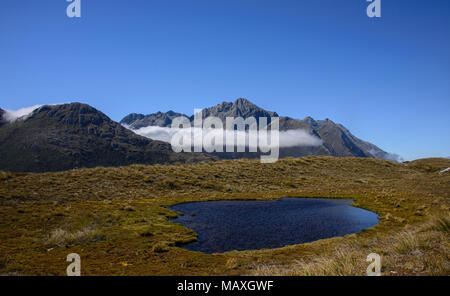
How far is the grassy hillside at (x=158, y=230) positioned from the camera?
46.8ft

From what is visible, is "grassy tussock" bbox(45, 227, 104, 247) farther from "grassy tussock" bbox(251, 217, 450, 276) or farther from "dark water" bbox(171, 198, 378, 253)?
"grassy tussock" bbox(251, 217, 450, 276)

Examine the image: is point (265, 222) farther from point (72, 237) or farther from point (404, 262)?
point (72, 237)

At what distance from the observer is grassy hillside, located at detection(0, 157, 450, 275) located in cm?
1427

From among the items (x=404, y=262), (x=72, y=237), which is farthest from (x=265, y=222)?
(x=72, y=237)

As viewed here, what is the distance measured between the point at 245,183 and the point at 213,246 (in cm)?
4021

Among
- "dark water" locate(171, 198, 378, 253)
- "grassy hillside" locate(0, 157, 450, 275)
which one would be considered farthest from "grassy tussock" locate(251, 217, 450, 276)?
"dark water" locate(171, 198, 378, 253)

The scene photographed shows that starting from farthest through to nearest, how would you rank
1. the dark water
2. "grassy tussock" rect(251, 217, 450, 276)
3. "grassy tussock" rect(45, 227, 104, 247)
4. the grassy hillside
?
1. the dark water
2. "grassy tussock" rect(45, 227, 104, 247)
3. the grassy hillside
4. "grassy tussock" rect(251, 217, 450, 276)

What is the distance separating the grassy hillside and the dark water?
6.10ft

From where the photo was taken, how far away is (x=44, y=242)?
1967 cm

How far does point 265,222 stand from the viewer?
29656 millimetres

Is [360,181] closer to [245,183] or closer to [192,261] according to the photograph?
[245,183]

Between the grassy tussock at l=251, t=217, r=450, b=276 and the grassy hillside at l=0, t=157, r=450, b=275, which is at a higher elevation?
the grassy tussock at l=251, t=217, r=450, b=276
